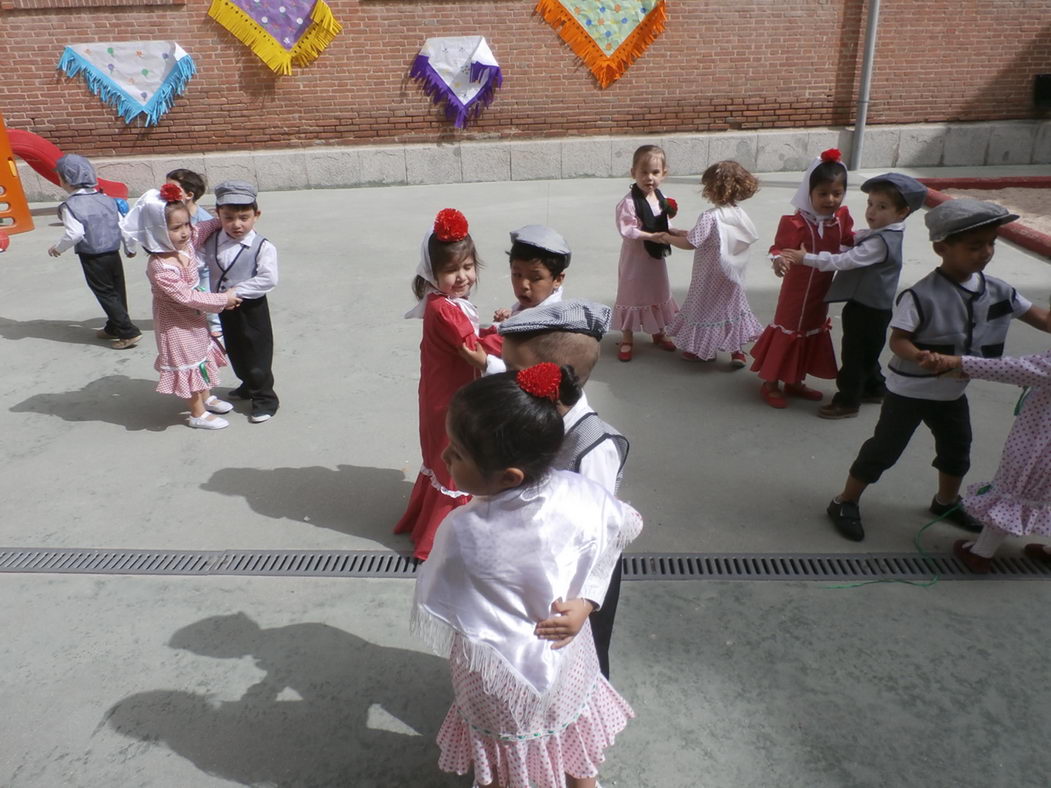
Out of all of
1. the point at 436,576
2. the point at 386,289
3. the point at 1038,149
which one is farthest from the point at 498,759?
the point at 1038,149

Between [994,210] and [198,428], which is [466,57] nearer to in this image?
[198,428]

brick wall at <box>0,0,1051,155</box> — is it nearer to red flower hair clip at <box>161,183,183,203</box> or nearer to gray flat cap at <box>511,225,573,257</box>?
red flower hair clip at <box>161,183,183,203</box>

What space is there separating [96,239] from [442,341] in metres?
3.83

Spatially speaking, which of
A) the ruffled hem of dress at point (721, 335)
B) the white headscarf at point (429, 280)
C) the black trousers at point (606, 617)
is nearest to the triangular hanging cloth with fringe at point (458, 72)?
the ruffled hem of dress at point (721, 335)

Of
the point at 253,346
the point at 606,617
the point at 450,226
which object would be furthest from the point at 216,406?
the point at 606,617

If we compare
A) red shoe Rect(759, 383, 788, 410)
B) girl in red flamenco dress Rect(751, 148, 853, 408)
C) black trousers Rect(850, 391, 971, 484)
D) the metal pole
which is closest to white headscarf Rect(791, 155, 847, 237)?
girl in red flamenco dress Rect(751, 148, 853, 408)

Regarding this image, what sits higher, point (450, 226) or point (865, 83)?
point (865, 83)

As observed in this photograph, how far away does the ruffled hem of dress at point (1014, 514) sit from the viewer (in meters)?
3.09

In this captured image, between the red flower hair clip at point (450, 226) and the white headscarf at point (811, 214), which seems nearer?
the red flower hair clip at point (450, 226)

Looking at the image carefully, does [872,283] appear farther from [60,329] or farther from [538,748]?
[60,329]

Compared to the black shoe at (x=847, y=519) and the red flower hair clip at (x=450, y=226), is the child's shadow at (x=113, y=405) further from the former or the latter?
the black shoe at (x=847, y=519)

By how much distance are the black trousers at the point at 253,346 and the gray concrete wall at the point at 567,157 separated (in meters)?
7.07

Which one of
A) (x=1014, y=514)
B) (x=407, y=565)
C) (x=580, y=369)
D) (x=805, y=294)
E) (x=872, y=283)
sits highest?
(x=580, y=369)

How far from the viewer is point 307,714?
2.62 m
